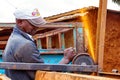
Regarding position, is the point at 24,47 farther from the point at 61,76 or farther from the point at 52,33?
the point at 52,33

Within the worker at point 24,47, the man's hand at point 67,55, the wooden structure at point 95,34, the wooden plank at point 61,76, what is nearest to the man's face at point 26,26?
the worker at point 24,47

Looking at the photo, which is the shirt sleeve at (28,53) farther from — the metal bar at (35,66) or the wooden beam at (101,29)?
the wooden beam at (101,29)

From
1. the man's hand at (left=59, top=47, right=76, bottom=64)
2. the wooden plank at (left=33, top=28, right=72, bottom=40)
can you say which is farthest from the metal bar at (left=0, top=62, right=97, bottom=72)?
the wooden plank at (left=33, top=28, right=72, bottom=40)

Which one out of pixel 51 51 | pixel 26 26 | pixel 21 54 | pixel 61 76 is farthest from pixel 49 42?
pixel 61 76

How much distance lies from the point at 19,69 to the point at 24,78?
1.05 ft

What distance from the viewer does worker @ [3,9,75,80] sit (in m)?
3.22

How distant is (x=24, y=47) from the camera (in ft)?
10.7

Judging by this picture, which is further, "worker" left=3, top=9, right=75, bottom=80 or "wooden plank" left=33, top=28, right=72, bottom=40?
"wooden plank" left=33, top=28, right=72, bottom=40

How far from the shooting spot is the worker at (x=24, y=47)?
322cm

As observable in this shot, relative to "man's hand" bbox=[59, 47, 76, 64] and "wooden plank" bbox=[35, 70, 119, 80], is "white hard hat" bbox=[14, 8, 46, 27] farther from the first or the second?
"wooden plank" bbox=[35, 70, 119, 80]

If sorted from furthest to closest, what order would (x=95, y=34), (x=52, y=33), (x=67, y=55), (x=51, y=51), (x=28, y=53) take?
(x=95, y=34), (x=52, y=33), (x=51, y=51), (x=67, y=55), (x=28, y=53)

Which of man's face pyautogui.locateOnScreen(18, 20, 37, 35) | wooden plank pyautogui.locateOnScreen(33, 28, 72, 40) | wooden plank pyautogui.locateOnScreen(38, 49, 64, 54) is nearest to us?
man's face pyautogui.locateOnScreen(18, 20, 37, 35)

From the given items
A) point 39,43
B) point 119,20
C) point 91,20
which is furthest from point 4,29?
point 119,20

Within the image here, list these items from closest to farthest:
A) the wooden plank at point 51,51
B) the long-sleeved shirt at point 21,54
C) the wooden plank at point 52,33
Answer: the long-sleeved shirt at point 21,54 → the wooden plank at point 51,51 → the wooden plank at point 52,33
